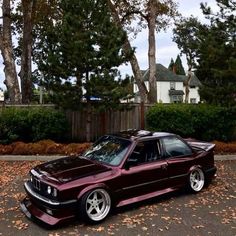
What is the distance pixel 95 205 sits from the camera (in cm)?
654

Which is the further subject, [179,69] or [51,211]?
[179,69]

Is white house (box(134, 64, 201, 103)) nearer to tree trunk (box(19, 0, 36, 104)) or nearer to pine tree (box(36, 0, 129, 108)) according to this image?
tree trunk (box(19, 0, 36, 104))

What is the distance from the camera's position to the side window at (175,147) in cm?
803

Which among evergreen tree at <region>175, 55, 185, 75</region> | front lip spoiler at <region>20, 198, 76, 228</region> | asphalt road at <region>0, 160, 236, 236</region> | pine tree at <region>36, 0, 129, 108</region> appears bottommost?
asphalt road at <region>0, 160, 236, 236</region>

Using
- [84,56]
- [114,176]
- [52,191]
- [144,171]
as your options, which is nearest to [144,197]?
[144,171]

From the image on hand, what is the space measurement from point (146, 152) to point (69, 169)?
1653 millimetres

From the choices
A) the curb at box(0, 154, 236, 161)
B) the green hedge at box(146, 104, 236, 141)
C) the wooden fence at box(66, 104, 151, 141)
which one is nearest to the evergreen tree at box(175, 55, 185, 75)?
the wooden fence at box(66, 104, 151, 141)

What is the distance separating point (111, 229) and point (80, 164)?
60.2 inches

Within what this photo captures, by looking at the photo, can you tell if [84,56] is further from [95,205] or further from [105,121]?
[95,205]

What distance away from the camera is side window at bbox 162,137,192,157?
26.3ft

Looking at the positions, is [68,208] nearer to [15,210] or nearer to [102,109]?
[15,210]

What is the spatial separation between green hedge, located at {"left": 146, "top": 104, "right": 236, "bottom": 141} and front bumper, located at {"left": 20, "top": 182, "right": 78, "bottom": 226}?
8.11 meters

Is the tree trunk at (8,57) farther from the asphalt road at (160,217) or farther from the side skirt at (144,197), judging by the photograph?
the side skirt at (144,197)

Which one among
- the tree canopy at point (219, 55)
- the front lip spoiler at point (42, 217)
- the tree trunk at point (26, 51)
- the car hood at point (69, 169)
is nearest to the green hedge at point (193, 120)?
the tree canopy at point (219, 55)
